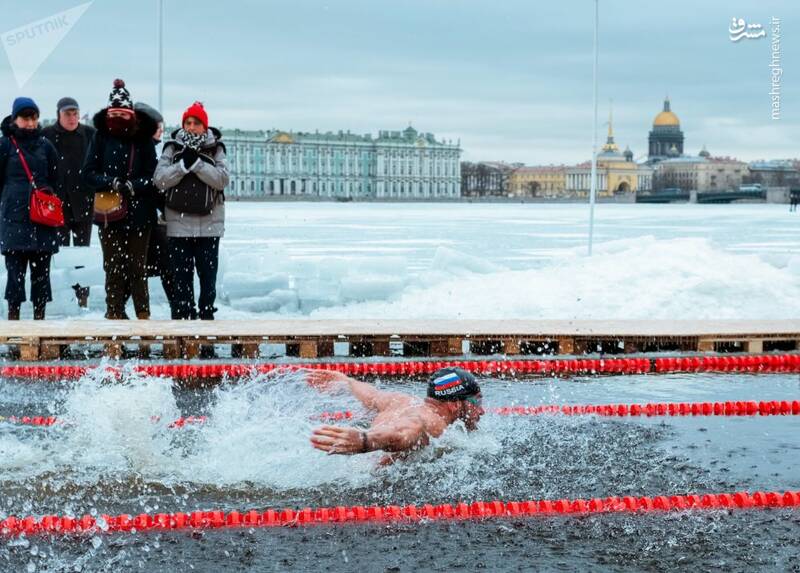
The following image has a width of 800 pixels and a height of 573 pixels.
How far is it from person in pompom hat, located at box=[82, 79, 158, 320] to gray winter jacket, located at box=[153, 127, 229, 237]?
0.27 metres

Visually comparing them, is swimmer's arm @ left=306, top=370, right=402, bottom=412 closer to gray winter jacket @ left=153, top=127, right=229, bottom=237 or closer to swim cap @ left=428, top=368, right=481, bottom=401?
swim cap @ left=428, top=368, right=481, bottom=401

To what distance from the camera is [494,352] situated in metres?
9.38

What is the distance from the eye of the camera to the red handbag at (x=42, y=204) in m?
9.27

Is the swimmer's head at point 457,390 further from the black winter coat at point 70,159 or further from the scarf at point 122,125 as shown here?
the black winter coat at point 70,159

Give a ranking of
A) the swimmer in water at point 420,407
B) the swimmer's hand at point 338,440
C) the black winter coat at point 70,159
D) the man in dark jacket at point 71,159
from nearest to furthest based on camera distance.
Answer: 1. the swimmer's hand at point 338,440
2. the swimmer in water at point 420,407
3. the man in dark jacket at point 71,159
4. the black winter coat at point 70,159

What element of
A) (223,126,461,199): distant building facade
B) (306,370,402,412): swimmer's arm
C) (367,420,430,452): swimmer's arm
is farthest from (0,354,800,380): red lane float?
(223,126,461,199): distant building facade

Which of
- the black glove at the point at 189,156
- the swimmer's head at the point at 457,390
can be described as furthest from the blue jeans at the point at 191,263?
the swimmer's head at the point at 457,390

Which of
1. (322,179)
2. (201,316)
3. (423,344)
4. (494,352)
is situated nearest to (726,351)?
(494,352)

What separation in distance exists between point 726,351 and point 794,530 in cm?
502

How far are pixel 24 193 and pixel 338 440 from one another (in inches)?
227

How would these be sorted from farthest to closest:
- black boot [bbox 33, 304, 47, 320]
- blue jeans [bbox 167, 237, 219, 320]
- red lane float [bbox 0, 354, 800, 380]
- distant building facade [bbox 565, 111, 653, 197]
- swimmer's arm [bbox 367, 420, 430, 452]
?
distant building facade [bbox 565, 111, 653, 197], black boot [bbox 33, 304, 47, 320], blue jeans [bbox 167, 237, 219, 320], red lane float [bbox 0, 354, 800, 380], swimmer's arm [bbox 367, 420, 430, 452]

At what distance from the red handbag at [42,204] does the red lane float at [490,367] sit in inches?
58.7

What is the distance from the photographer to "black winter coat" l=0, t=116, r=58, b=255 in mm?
9273

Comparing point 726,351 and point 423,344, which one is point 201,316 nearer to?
point 423,344
